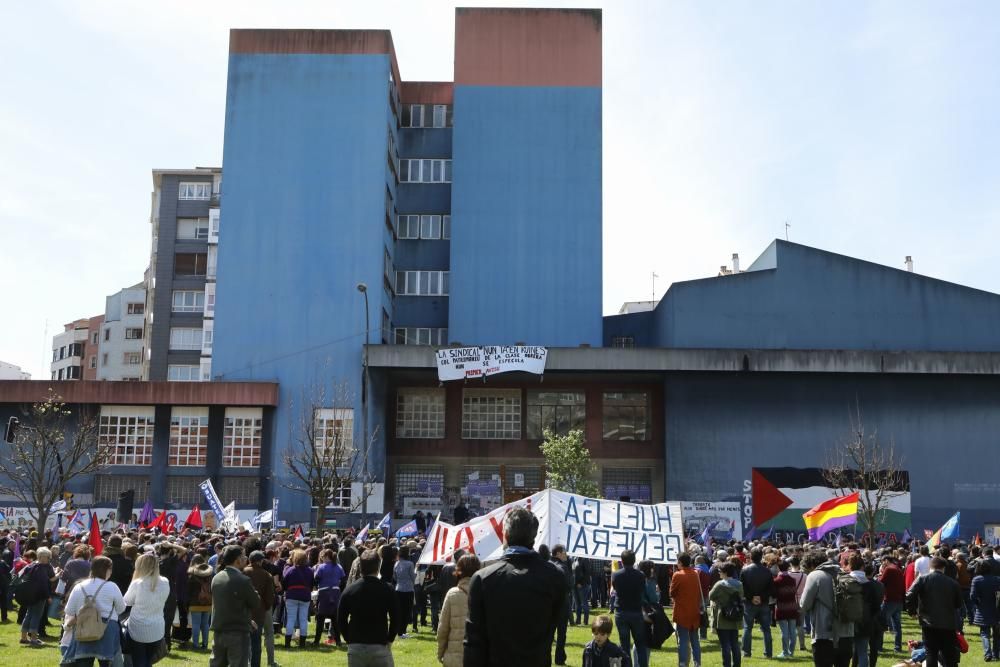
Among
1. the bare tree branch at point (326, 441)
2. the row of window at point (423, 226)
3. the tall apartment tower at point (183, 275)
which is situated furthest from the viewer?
the tall apartment tower at point (183, 275)

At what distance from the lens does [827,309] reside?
55.6 metres

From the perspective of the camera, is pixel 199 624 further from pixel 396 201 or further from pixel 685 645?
pixel 396 201

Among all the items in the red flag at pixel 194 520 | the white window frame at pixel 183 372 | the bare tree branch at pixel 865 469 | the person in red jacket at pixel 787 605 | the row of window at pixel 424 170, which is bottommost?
the person in red jacket at pixel 787 605

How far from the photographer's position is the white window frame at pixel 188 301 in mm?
83875

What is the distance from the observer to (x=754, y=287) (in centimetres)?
5581

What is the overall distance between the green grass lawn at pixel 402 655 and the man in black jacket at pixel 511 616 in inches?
432

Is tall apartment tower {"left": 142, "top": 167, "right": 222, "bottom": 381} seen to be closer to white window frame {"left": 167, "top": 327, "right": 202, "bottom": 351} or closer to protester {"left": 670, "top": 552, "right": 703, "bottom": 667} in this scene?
white window frame {"left": 167, "top": 327, "right": 202, "bottom": 351}

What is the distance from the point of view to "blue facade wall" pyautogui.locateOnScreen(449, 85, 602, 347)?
5747cm

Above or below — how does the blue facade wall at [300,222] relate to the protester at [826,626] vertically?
above

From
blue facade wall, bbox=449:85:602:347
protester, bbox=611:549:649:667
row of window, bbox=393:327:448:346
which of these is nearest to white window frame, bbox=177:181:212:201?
row of window, bbox=393:327:448:346

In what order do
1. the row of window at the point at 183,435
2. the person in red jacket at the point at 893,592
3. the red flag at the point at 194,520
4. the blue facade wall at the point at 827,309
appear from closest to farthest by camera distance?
the person in red jacket at the point at 893,592
the red flag at the point at 194,520
the row of window at the point at 183,435
the blue facade wall at the point at 827,309

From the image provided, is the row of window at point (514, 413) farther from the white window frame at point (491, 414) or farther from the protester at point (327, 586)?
the protester at point (327, 586)

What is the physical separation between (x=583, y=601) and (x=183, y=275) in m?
67.1

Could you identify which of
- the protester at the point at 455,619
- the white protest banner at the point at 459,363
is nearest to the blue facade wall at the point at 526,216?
the white protest banner at the point at 459,363
